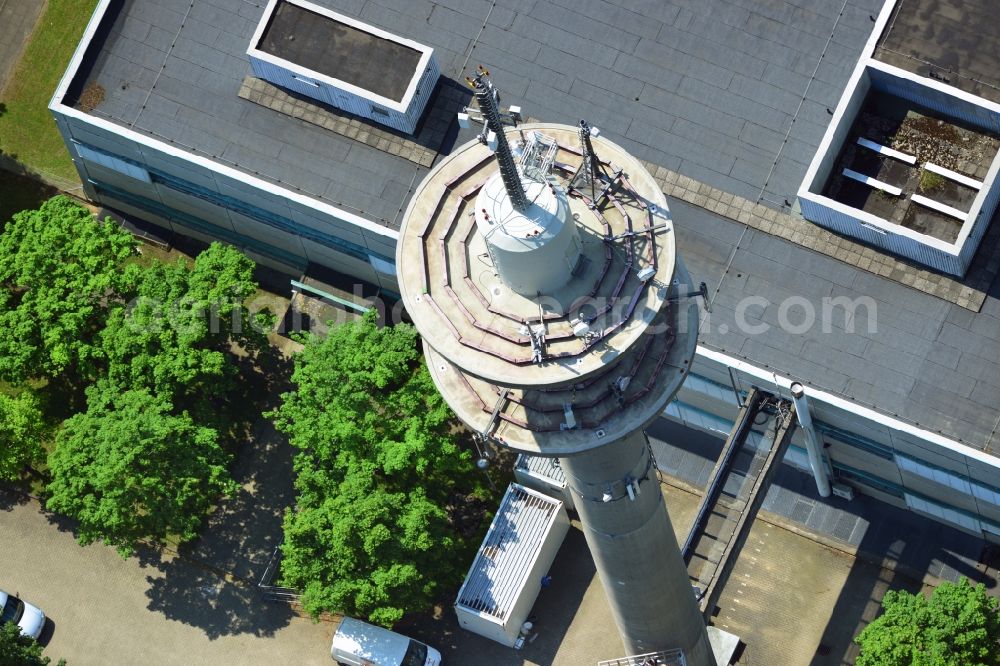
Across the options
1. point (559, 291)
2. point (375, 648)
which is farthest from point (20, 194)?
point (559, 291)

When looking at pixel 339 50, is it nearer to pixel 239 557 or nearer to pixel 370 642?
pixel 239 557

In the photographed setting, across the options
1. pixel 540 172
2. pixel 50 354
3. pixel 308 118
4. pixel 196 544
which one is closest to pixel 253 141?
pixel 308 118

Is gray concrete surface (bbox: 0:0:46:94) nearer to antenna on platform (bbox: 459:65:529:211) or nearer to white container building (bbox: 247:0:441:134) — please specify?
white container building (bbox: 247:0:441:134)

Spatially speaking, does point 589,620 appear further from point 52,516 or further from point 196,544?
point 52,516

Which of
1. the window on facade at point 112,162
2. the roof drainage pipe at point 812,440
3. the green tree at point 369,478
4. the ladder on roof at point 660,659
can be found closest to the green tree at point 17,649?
the green tree at point 369,478

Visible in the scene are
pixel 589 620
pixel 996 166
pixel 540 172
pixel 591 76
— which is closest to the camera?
pixel 540 172

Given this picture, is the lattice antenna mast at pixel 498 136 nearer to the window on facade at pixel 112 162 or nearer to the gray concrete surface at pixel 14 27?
the window on facade at pixel 112 162

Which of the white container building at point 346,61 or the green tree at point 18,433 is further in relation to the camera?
the green tree at point 18,433
